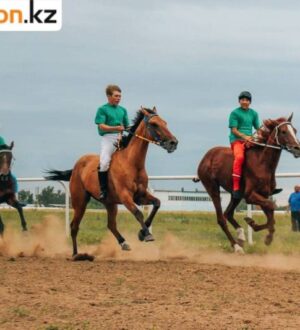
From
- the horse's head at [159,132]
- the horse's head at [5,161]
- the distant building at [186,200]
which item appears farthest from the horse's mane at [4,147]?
the horse's head at [159,132]

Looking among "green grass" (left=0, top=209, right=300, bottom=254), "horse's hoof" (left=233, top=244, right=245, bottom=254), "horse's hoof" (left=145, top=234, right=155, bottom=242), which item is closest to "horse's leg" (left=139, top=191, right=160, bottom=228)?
"horse's hoof" (left=145, top=234, right=155, bottom=242)

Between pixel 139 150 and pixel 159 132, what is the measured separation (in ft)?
1.69

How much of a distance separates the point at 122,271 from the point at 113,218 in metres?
2.96

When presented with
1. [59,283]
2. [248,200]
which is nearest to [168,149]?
[248,200]

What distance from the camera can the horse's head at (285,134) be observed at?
12414mm

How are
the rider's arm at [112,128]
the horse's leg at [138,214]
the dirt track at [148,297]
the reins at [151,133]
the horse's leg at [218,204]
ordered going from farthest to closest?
the horse's leg at [218,204] → the rider's arm at [112,128] → the reins at [151,133] → the horse's leg at [138,214] → the dirt track at [148,297]

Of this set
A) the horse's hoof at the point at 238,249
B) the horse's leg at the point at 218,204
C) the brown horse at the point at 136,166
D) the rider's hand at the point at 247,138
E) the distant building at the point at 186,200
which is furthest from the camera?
the distant building at the point at 186,200

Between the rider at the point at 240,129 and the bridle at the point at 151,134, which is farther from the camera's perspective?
the rider at the point at 240,129

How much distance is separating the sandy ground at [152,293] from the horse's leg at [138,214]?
387mm

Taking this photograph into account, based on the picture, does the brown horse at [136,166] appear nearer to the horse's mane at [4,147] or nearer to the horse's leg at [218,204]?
the horse's leg at [218,204]

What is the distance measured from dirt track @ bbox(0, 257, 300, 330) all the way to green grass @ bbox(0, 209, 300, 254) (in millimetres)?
3290

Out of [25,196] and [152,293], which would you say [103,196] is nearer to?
[152,293]

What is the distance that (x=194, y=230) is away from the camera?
637 inches

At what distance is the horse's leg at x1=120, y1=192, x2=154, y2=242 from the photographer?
→ 38.5ft
